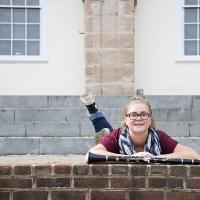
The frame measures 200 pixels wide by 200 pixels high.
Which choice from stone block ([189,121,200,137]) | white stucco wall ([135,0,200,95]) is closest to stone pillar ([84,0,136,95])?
white stucco wall ([135,0,200,95])

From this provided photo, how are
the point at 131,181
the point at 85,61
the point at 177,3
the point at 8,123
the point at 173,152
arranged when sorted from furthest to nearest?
the point at 177,3 → the point at 85,61 → the point at 8,123 → the point at 173,152 → the point at 131,181

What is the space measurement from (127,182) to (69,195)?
0.35 m

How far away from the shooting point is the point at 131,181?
3.52m

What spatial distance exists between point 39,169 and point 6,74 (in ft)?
33.8

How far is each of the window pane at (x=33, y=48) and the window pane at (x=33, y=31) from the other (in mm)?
136

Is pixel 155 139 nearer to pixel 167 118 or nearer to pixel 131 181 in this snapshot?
pixel 131 181

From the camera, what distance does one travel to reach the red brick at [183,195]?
3.51 m

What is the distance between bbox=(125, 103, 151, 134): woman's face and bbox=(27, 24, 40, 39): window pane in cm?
1004

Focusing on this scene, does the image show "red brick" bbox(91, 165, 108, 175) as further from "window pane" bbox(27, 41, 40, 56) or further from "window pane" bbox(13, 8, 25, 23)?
"window pane" bbox(13, 8, 25, 23)

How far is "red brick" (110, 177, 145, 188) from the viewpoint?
351cm

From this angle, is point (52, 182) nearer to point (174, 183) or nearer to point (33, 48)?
point (174, 183)

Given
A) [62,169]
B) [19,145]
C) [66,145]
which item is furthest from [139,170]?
[19,145]

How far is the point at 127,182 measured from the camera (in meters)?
3.52

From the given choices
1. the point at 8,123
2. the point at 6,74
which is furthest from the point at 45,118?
the point at 6,74
